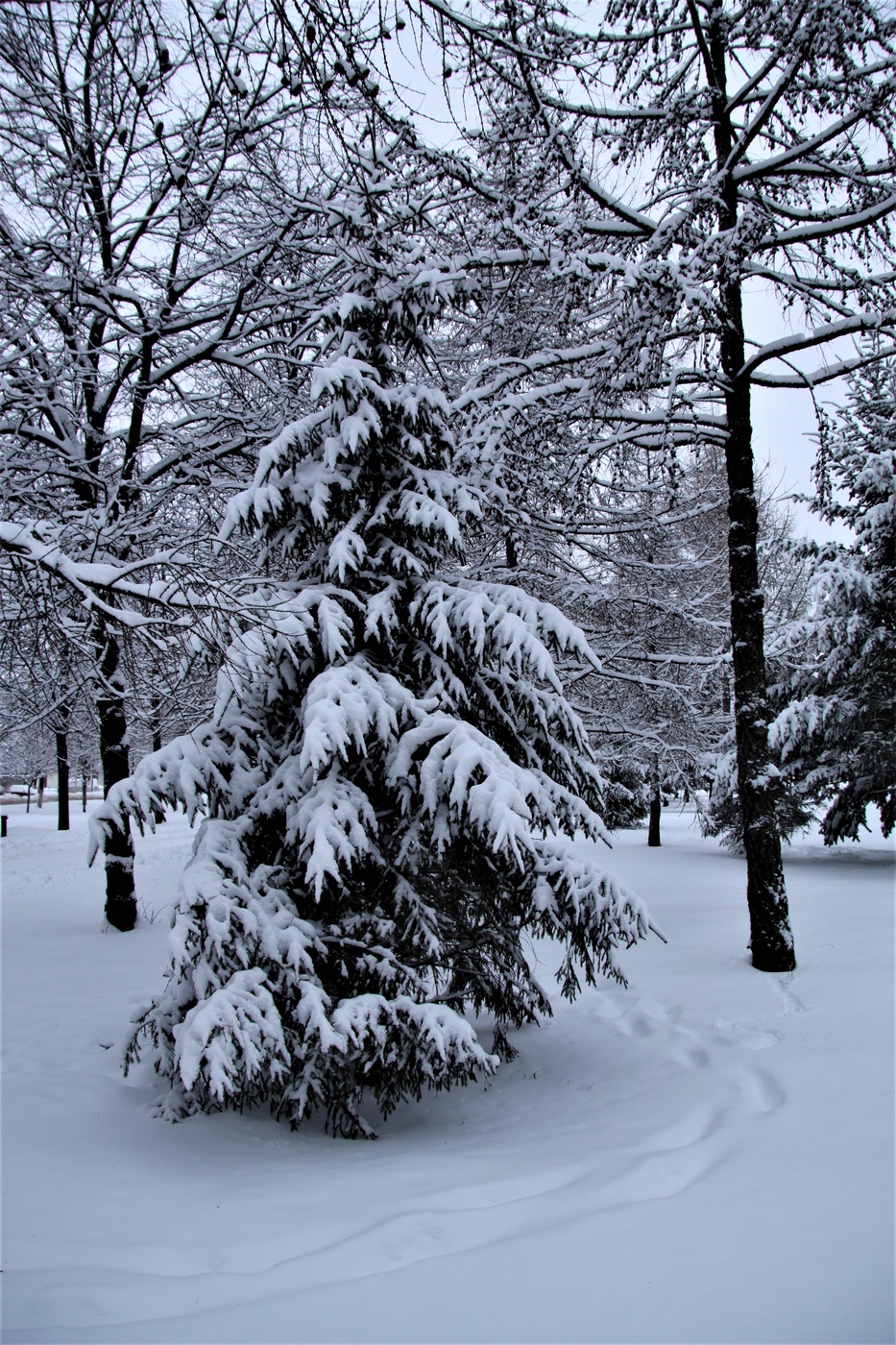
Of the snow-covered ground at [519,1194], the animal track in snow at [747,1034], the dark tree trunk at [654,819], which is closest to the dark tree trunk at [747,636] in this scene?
the snow-covered ground at [519,1194]

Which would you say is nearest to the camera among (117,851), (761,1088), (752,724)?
(761,1088)

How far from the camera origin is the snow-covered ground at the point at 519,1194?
2.33 m

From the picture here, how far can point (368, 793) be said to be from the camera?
193 inches

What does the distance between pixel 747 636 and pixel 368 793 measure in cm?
410

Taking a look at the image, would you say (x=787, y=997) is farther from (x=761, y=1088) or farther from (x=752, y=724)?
(x=752, y=724)

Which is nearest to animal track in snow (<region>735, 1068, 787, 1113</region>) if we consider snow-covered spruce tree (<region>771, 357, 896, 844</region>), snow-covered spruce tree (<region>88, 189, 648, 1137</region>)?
snow-covered spruce tree (<region>88, 189, 648, 1137</region>)

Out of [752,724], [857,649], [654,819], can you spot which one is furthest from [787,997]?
[654,819]

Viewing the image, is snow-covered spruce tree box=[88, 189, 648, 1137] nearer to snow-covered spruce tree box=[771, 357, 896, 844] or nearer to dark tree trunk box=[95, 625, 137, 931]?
dark tree trunk box=[95, 625, 137, 931]

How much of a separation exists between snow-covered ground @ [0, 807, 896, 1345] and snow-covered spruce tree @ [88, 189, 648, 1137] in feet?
1.28

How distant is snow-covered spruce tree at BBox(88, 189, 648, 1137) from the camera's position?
158 inches

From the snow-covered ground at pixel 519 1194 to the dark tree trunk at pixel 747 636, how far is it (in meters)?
0.66

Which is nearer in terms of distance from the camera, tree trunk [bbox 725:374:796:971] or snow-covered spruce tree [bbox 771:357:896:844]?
tree trunk [bbox 725:374:796:971]

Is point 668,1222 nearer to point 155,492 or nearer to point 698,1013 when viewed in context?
→ point 698,1013

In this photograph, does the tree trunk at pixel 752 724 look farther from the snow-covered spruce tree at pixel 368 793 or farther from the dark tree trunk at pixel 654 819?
the dark tree trunk at pixel 654 819
